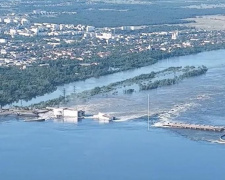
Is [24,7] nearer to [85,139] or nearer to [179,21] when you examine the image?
[179,21]

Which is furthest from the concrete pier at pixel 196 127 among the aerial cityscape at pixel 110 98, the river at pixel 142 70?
the river at pixel 142 70

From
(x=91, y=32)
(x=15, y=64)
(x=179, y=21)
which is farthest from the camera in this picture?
(x=179, y=21)

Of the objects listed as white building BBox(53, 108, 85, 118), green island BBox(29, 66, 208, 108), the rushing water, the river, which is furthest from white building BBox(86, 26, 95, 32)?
white building BBox(53, 108, 85, 118)

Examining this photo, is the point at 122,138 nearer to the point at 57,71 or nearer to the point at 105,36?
the point at 57,71

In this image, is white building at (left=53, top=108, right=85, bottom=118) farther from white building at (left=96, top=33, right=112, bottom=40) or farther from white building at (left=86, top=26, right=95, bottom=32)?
white building at (left=86, top=26, right=95, bottom=32)

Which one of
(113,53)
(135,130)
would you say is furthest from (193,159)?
(113,53)

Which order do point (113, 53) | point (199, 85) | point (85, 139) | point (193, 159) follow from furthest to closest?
point (113, 53) < point (199, 85) < point (85, 139) < point (193, 159)

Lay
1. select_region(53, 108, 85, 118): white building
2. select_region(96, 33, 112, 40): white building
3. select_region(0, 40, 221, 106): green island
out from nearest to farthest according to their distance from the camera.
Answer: select_region(53, 108, 85, 118): white building < select_region(0, 40, 221, 106): green island < select_region(96, 33, 112, 40): white building
